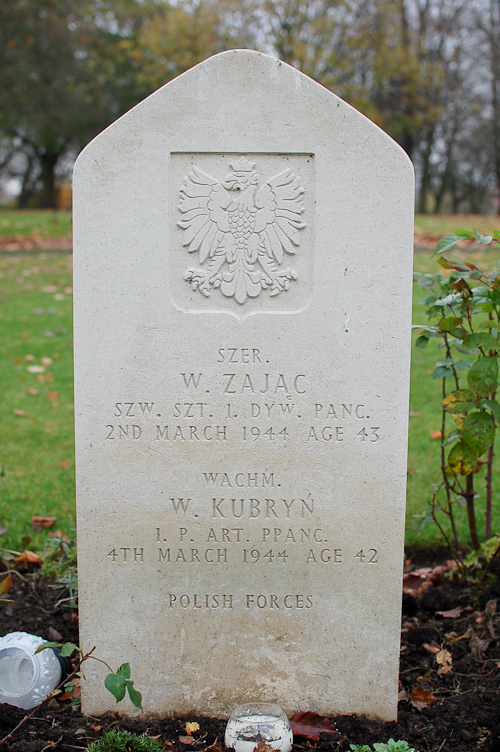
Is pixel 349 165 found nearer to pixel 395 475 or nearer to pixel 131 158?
pixel 131 158

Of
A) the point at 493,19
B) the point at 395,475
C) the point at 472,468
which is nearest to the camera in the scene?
the point at 395,475

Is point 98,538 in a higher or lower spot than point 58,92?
lower

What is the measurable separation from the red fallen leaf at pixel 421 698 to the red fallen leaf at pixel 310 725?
1.17 ft

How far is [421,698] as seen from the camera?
2658 mm

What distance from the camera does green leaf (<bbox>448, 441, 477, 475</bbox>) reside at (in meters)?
2.73

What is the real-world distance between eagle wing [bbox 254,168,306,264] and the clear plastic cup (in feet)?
5.32

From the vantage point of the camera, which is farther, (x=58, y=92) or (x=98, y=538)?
(x=58, y=92)

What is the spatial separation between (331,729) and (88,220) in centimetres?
206

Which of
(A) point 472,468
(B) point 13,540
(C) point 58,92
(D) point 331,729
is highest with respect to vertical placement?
(C) point 58,92

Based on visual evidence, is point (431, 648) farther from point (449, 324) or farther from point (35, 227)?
point (35, 227)

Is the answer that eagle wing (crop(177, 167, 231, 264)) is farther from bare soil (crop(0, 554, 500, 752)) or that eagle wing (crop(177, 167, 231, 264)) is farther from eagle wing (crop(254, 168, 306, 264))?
bare soil (crop(0, 554, 500, 752))

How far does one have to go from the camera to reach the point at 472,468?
2758 mm

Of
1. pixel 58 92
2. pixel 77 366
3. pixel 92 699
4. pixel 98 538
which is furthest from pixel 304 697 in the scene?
pixel 58 92

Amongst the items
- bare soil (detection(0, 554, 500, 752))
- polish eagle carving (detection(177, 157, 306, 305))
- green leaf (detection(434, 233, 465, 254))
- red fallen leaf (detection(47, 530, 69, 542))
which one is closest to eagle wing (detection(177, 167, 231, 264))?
polish eagle carving (detection(177, 157, 306, 305))
